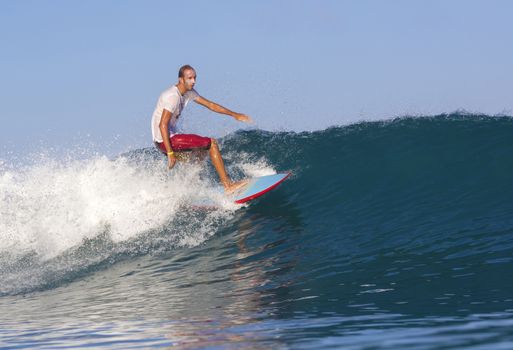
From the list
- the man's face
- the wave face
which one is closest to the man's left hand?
the man's face

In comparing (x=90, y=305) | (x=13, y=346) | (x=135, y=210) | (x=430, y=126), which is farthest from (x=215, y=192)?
(x=13, y=346)

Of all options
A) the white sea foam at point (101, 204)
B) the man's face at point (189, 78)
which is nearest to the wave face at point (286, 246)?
the white sea foam at point (101, 204)

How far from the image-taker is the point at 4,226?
1240 centimetres

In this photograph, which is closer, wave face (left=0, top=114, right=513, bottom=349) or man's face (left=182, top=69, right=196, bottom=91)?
wave face (left=0, top=114, right=513, bottom=349)

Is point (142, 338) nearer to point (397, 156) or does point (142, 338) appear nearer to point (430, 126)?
point (397, 156)

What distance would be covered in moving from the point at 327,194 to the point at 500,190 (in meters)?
2.83

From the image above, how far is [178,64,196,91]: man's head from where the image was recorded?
379 inches

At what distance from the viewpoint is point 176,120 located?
10.1m

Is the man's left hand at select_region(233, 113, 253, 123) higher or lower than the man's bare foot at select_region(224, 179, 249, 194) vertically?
higher

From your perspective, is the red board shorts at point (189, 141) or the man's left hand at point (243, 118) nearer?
the man's left hand at point (243, 118)

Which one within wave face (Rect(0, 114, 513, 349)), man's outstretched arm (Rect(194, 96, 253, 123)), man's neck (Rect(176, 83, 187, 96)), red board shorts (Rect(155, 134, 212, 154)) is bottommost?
wave face (Rect(0, 114, 513, 349))

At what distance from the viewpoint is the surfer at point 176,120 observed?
31.8 feet

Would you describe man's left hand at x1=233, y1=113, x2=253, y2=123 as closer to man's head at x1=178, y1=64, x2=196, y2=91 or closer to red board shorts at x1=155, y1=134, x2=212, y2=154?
red board shorts at x1=155, y1=134, x2=212, y2=154

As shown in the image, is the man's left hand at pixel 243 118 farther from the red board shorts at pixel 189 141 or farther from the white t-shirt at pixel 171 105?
the white t-shirt at pixel 171 105
